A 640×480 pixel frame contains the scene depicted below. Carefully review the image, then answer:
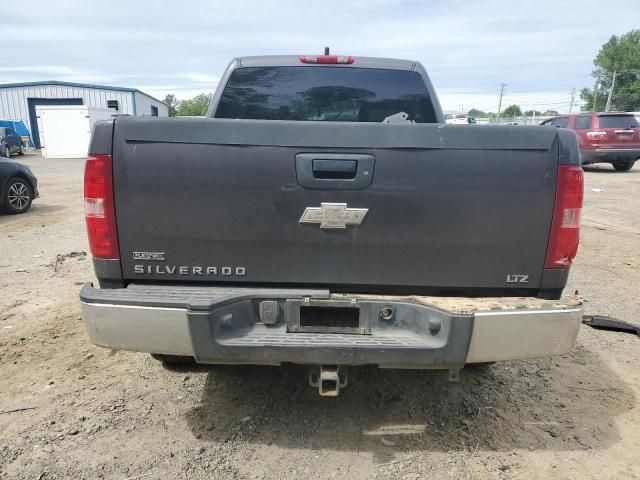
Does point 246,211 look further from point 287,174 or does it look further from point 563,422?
point 563,422

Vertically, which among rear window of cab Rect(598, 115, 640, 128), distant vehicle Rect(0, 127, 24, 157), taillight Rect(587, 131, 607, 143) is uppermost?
rear window of cab Rect(598, 115, 640, 128)

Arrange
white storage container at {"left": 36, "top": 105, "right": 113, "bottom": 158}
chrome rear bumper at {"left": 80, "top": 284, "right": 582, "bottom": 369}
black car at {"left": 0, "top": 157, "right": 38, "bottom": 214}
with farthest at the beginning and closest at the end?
white storage container at {"left": 36, "top": 105, "right": 113, "bottom": 158} → black car at {"left": 0, "top": 157, "right": 38, "bottom": 214} → chrome rear bumper at {"left": 80, "top": 284, "right": 582, "bottom": 369}

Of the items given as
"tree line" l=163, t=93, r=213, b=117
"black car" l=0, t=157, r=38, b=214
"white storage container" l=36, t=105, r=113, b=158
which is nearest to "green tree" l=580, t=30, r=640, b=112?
"tree line" l=163, t=93, r=213, b=117

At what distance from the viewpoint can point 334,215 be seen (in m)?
2.43

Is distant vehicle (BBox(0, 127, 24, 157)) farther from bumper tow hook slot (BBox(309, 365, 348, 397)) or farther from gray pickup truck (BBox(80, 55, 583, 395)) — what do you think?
bumper tow hook slot (BBox(309, 365, 348, 397))

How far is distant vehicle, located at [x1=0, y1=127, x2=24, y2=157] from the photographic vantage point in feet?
89.4

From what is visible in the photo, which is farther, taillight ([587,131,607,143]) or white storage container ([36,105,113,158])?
white storage container ([36,105,113,158])

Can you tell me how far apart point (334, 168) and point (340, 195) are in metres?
0.13

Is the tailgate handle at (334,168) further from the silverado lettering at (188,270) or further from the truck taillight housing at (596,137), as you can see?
the truck taillight housing at (596,137)

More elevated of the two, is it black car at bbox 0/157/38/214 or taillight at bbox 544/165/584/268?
taillight at bbox 544/165/584/268

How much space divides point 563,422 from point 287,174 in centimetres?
229

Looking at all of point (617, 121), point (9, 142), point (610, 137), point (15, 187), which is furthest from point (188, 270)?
point (9, 142)

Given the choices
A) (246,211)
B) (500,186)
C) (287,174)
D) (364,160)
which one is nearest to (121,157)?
(246,211)

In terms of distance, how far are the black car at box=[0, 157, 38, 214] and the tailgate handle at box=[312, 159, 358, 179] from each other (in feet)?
30.9
